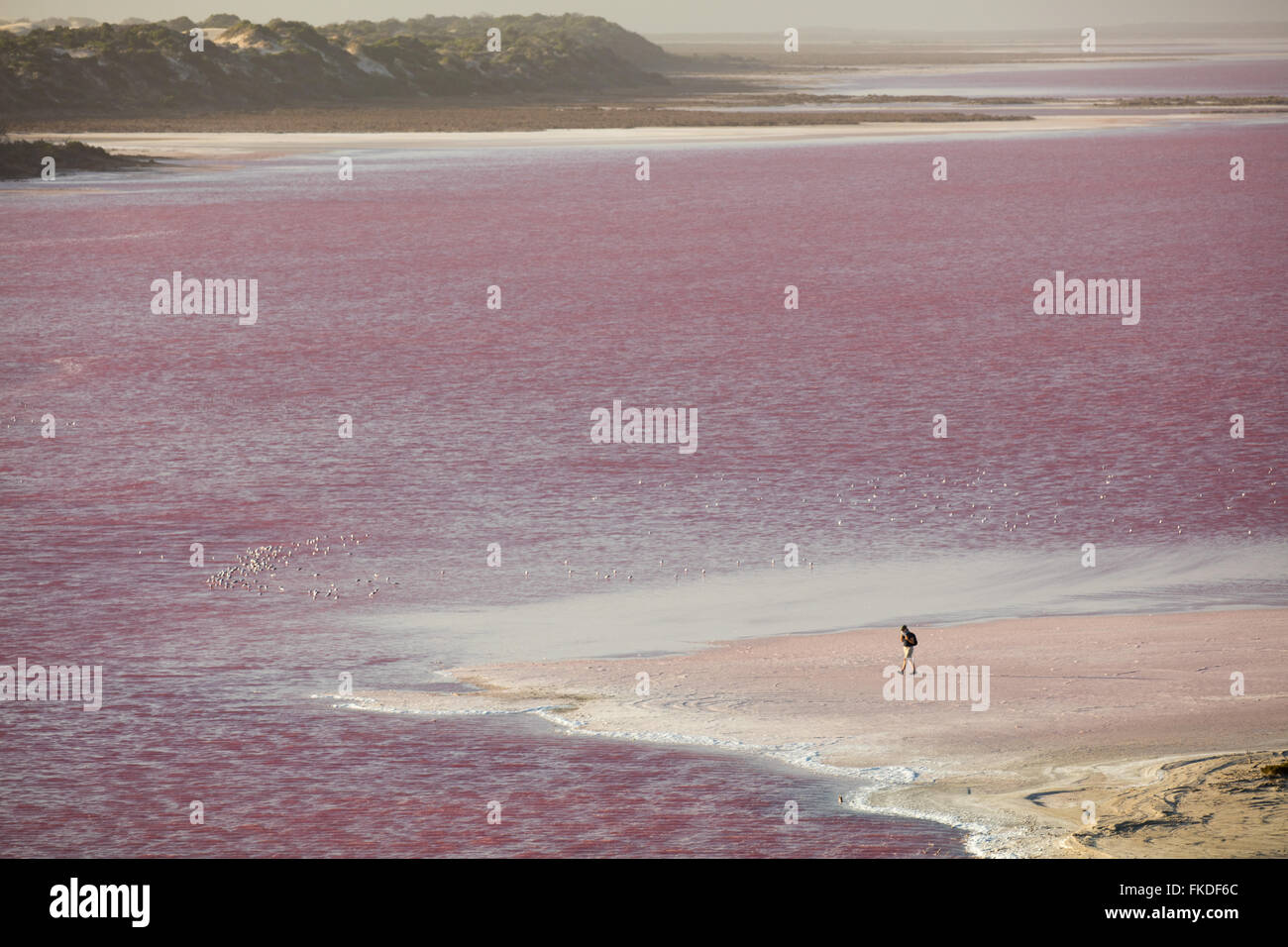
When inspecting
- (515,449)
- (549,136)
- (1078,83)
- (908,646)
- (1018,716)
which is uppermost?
(1078,83)

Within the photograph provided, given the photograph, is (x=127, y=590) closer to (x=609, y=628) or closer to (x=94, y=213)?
(x=609, y=628)

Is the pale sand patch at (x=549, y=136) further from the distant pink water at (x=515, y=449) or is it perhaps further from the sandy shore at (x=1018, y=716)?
the sandy shore at (x=1018, y=716)

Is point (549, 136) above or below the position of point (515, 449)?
above

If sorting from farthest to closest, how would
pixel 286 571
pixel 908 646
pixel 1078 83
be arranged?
Result: pixel 1078 83 → pixel 286 571 → pixel 908 646

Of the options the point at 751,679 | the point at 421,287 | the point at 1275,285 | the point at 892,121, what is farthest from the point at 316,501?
the point at 892,121

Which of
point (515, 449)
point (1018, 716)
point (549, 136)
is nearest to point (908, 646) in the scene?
point (1018, 716)

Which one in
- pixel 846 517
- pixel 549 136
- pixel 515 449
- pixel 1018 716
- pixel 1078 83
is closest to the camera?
pixel 1018 716

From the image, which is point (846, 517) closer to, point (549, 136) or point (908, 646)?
point (908, 646)

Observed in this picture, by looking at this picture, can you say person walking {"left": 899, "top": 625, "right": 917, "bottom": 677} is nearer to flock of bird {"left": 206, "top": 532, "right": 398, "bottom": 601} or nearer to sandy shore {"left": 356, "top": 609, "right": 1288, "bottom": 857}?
sandy shore {"left": 356, "top": 609, "right": 1288, "bottom": 857}

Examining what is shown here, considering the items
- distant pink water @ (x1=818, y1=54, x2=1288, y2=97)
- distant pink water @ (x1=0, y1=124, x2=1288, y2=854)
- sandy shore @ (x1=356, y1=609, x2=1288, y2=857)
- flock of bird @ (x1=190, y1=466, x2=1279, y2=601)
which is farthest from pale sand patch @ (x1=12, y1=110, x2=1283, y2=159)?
sandy shore @ (x1=356, y1=609, x2=1288, y2=857)
